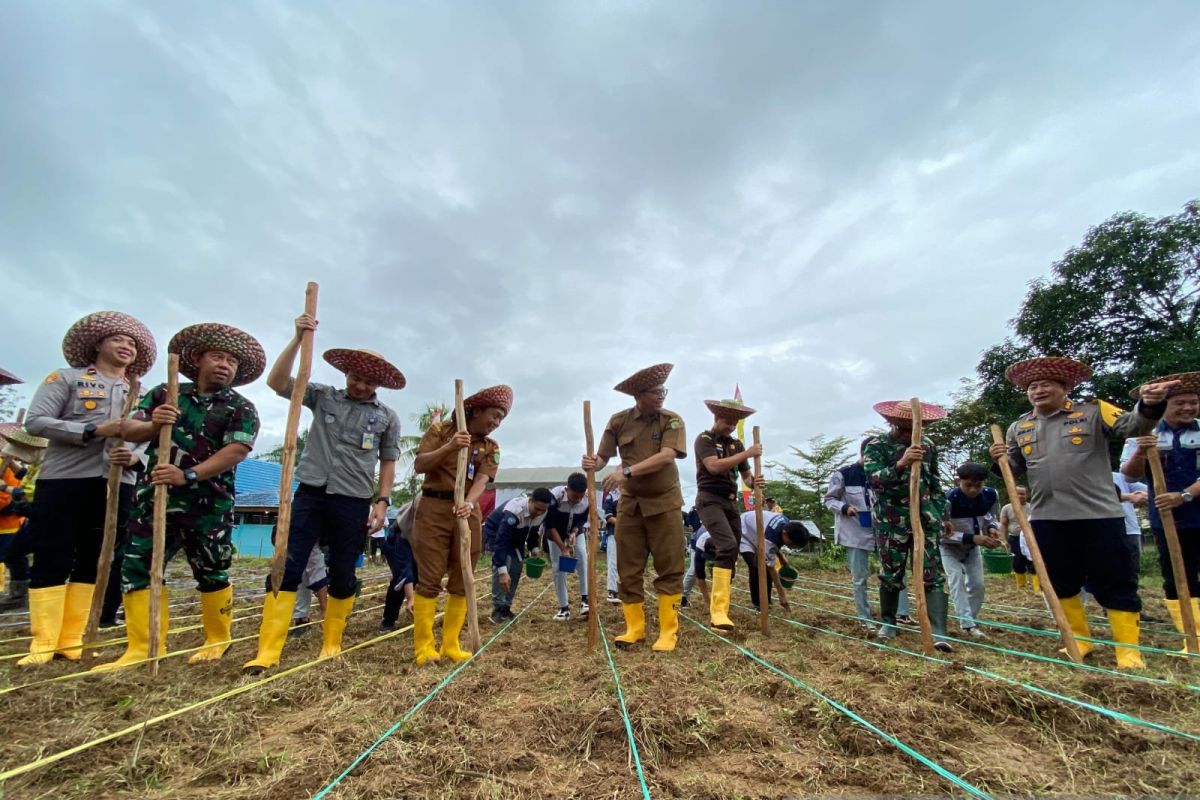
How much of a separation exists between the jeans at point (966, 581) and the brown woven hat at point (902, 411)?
56.1 inches

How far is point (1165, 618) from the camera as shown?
5.66 m

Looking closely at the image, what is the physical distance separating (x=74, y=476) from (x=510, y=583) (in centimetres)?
356

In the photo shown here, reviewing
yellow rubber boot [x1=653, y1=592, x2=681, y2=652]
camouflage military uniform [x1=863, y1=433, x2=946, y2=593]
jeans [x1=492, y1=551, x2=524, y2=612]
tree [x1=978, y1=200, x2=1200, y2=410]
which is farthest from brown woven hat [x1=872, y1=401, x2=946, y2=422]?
tree [x1=978, y1=200, x2=1200, y2=410]

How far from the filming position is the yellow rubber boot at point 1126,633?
335cm

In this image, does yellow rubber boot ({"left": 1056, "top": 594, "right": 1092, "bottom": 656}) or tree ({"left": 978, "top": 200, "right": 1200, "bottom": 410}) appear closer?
yellow rubber boot ({"left": 1056, "top": 594, "right": 1092, "bottom": 656})

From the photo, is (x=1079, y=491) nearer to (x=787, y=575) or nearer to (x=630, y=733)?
(x=787, y=575)

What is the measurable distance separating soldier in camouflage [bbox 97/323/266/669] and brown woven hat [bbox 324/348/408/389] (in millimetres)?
627

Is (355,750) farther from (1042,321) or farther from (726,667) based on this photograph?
(1042,321)

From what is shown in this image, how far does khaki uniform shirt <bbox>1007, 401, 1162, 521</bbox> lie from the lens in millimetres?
3576

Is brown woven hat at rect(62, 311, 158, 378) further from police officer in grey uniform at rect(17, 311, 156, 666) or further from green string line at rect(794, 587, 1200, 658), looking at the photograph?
green string line at rect(794, 587, 1200, 658)

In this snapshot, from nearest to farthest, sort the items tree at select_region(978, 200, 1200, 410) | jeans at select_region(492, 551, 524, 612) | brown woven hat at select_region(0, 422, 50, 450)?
1. brown woven hat at select_region(0, 422, 50, 450)
2. jeans at select_region(492, 551, 524, 612)
3. tree at select_region(978, 200, 1200, 410)

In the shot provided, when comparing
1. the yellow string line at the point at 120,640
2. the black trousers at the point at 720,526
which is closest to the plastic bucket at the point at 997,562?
the black trousers at the point at 720,526

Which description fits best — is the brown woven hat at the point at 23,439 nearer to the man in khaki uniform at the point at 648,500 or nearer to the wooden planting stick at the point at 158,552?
the wooden planting stick at the point at 158,552

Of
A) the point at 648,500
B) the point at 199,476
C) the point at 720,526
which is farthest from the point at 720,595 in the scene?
the point at 199,476
